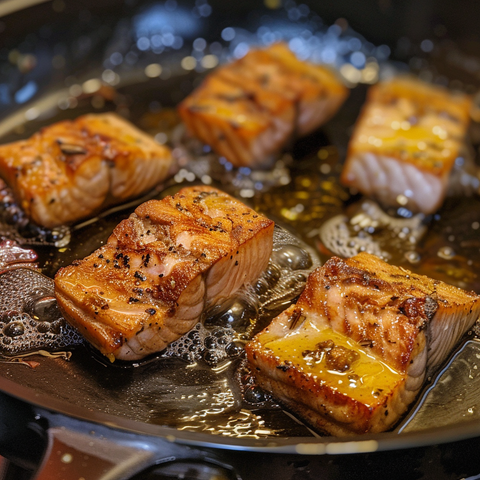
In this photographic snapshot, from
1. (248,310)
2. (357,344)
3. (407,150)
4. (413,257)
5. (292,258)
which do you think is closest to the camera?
(357,344)

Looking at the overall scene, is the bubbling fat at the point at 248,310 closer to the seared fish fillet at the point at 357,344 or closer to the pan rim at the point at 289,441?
the seared fish fillet at the point at 357,344

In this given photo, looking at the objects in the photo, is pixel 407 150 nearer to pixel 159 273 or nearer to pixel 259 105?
pixel 259 105

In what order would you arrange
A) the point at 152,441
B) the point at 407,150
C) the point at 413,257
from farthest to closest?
1. the point at 407,150
2. the point at 413,257
3. the point at 152,441

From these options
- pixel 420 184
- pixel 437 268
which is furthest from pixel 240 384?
pixel 420 184

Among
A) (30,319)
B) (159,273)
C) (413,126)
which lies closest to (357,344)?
(159,273)

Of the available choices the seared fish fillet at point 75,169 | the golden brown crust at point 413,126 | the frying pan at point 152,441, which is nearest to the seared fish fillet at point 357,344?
the frying pan at point 152,441

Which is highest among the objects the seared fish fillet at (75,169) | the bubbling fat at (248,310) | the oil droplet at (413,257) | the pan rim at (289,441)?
the seared fish fillet at (75,169)

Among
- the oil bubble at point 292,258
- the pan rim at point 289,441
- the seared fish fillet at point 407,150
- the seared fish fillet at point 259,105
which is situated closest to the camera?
the pan rim at point 289,441
